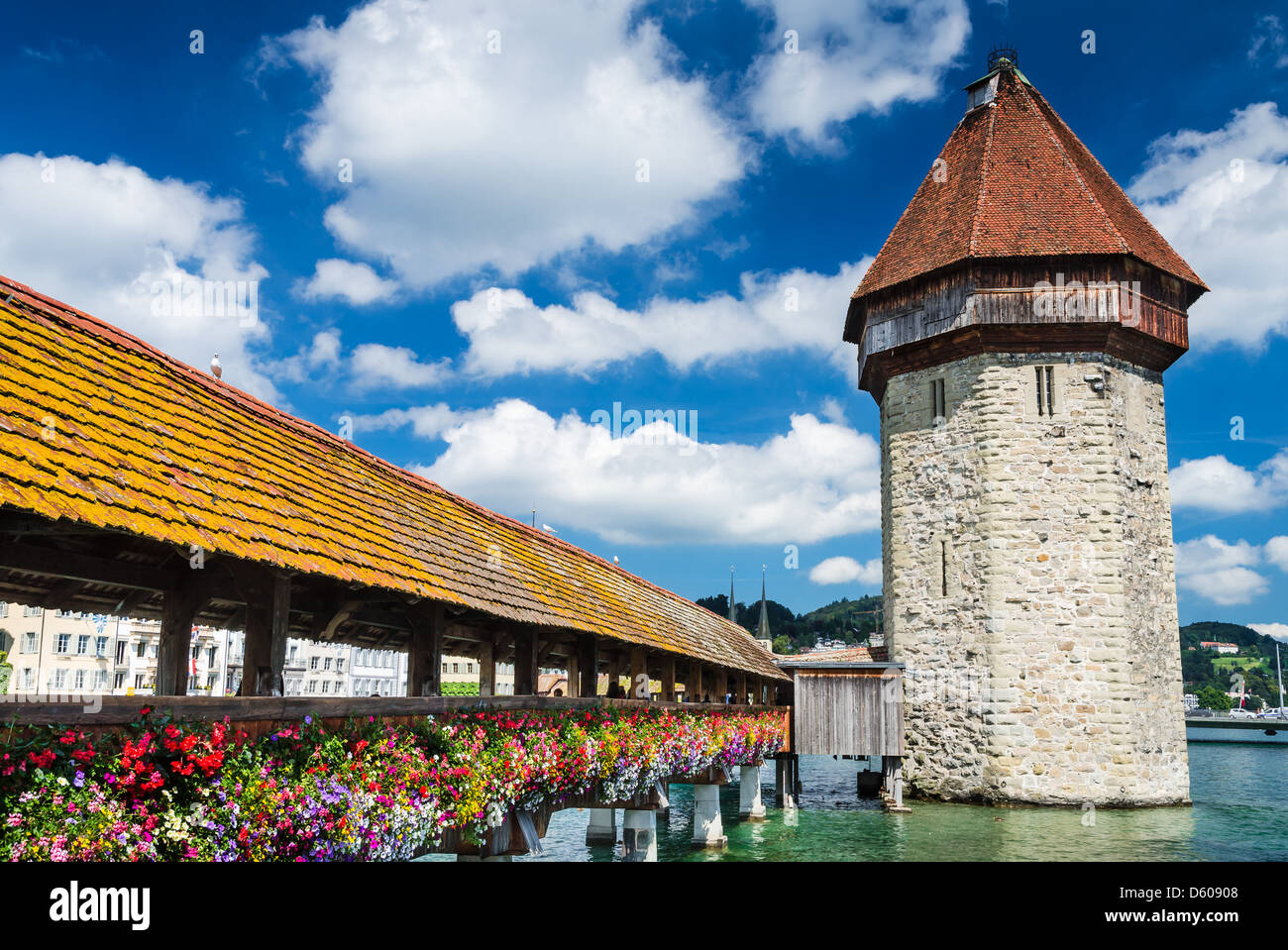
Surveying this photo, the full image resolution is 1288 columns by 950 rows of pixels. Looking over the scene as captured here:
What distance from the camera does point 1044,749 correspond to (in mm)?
21516

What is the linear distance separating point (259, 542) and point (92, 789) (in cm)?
207

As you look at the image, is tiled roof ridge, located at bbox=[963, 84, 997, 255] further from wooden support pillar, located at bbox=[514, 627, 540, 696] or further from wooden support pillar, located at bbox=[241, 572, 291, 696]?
wooden support pillar, located at bbox=[241, 572, 291, 696]

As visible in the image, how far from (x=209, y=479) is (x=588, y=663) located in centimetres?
647

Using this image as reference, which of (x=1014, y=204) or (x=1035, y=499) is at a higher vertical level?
(x=1014, y=204)

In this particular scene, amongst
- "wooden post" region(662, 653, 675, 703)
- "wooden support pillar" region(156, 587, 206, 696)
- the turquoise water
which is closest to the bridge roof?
"wooden support pillar" region(156, 587, 206, 696)

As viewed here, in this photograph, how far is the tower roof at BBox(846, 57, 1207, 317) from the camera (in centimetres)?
2361

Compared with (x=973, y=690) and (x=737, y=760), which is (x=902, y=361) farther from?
(x=737, y=760)

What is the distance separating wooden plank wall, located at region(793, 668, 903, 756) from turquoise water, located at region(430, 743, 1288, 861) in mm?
1579

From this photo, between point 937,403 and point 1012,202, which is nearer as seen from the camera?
point 937,403

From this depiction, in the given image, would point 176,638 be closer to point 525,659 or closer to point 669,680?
point 525,659

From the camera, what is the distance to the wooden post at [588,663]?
11945 millimetres

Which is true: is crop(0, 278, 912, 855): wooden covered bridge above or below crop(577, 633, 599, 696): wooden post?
above

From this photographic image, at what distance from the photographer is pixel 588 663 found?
1223 cm

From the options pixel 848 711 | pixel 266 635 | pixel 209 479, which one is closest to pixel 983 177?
pixel 848 711
